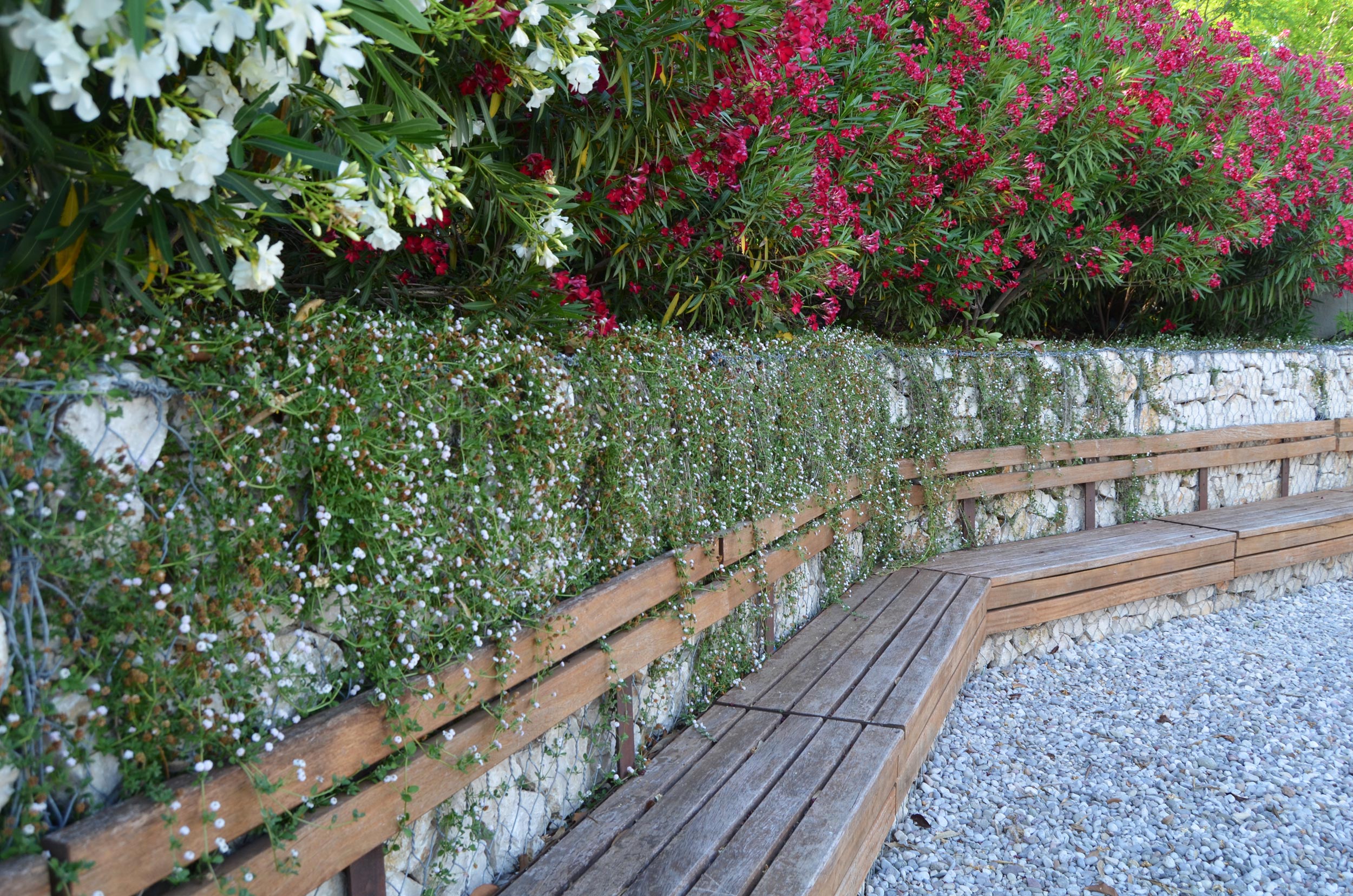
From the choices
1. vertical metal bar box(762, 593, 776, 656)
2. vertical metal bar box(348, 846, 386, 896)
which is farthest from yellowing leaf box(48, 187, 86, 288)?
vertical metal bar box(762, 593, 776, 656)

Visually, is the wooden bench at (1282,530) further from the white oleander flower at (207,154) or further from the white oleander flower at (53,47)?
the white oleander flower at (53,47)

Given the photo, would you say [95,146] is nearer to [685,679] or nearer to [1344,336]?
[685,679]

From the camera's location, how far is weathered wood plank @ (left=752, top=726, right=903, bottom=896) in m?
2.01

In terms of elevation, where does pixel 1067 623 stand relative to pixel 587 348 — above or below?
below

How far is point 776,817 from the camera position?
228cm

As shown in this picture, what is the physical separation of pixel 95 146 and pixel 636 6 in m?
1.48

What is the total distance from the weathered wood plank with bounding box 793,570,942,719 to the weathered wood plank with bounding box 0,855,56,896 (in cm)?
225

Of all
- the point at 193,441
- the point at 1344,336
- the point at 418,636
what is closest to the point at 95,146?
the point at 193,441

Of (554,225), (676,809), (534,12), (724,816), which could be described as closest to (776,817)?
(724,816)

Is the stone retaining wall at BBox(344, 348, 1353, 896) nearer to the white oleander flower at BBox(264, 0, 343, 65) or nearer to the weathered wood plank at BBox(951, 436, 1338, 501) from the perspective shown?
the weathered wood plank at BBox(951, 436, 1338, 501)

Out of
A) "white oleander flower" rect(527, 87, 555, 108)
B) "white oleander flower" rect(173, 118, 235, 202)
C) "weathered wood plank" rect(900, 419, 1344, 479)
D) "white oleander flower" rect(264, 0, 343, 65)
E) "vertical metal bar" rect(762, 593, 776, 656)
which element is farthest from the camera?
"weathered wood plank" rect(900, 419, 1344, 479)

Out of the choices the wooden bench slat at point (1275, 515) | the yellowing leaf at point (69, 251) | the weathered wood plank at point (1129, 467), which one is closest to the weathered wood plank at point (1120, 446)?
the weathered wood plank at point (1129, 467)

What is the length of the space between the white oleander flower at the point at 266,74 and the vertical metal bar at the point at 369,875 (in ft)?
4.27

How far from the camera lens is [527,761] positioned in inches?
86.6
